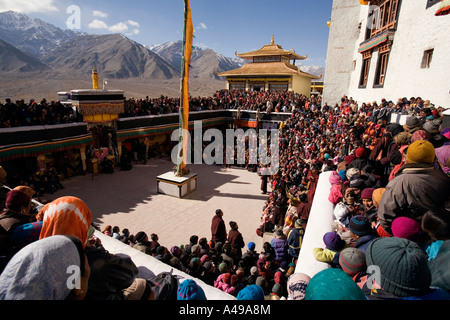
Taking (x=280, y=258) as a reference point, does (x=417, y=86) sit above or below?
above

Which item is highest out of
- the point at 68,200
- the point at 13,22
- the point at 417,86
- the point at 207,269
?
the point at 13,22

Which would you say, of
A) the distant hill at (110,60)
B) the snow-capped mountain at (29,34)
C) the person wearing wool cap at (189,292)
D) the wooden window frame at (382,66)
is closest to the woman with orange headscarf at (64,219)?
the person wearing wool cap at (189,292)

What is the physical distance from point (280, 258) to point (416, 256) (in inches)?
134

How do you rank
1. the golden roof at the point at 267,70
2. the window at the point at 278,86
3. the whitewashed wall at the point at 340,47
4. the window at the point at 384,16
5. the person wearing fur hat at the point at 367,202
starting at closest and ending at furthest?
the person wearing fur hat at the point at 367,202 → the window at the point at 384,16 → the whitewashed wall at the point at 340,47 → the golden roof at the point at 267,70 → the window at the point at 278,86

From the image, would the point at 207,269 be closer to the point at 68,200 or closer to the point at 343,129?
the point at 68,200

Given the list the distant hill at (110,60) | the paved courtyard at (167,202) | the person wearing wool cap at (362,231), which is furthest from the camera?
the distant hill at (110,60)

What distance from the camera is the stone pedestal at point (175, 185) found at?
11375 millimetres

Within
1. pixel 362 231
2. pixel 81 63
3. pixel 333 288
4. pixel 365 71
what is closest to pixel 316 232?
pixel 362 231

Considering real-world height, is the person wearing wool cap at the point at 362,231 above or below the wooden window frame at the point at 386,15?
below

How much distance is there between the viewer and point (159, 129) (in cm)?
1727

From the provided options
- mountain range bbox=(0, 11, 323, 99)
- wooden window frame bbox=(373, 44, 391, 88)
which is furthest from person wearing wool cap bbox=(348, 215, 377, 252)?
mountain range bbox=(0, 11, 323, 99)

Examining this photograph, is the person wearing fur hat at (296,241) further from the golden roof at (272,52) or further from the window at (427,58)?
the golden roof at (272,52)

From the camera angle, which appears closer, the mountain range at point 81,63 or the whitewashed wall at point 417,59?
the whitewashed wall at point 417,59
